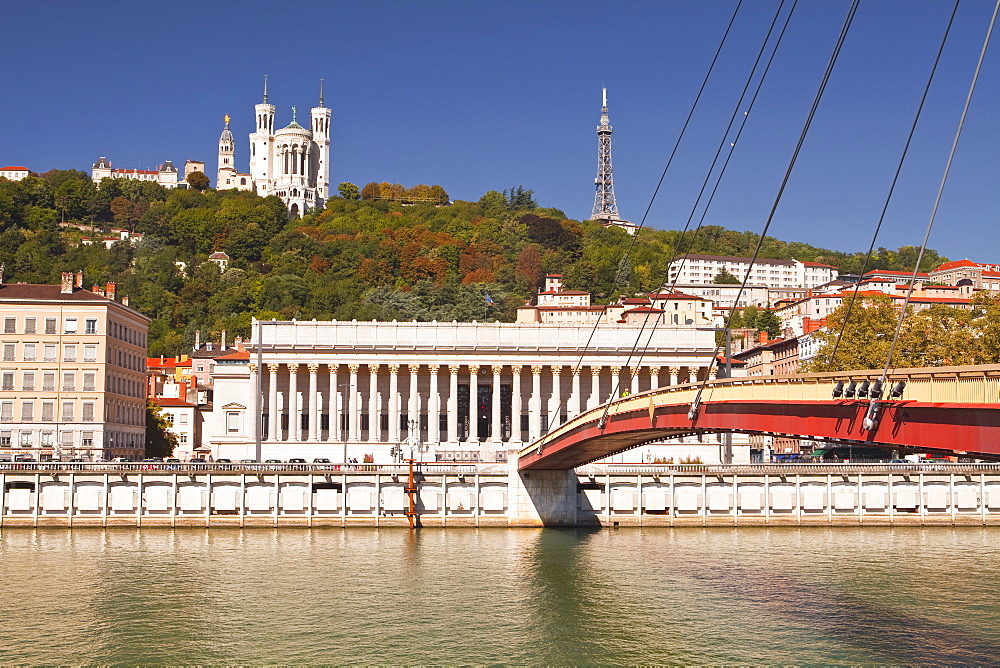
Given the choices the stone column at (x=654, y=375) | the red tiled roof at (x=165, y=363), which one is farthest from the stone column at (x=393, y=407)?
the red tiled roof at (x=165, y=363)

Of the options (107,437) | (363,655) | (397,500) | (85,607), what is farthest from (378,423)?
(363,655)

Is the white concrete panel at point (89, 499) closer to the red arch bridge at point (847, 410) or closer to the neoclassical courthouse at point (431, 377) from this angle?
the red arch bridge at point (847, 410)

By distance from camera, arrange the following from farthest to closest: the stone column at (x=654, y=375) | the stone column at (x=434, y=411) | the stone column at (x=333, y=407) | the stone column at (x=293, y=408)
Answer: the stone column at (x=654, y=375)
the stone column at (x=434, y=411)
the stone column at (x=293, y=408)
the stone column at (x=333, y=407)

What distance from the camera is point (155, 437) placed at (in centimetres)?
9800

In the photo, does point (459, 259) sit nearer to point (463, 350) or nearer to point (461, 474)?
point (463, 350)

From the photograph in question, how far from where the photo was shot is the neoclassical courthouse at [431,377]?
93938 mm

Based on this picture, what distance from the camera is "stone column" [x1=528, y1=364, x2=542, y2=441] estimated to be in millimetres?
94312

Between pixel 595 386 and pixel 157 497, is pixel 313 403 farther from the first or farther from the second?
pixel 157 497

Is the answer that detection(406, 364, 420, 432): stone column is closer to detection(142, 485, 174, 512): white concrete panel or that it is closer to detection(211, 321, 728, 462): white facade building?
detection(211, 321, 728, 462): white facade building

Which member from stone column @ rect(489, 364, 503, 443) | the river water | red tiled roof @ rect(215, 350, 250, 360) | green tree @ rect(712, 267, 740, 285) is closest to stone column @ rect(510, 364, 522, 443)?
stone column @ rect(489, 364, 503, 443)

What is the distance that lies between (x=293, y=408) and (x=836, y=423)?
72681 mm

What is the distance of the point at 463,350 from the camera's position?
94750mm

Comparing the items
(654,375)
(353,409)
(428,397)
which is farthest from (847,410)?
(428,397)

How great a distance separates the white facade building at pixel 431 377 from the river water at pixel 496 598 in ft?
134
